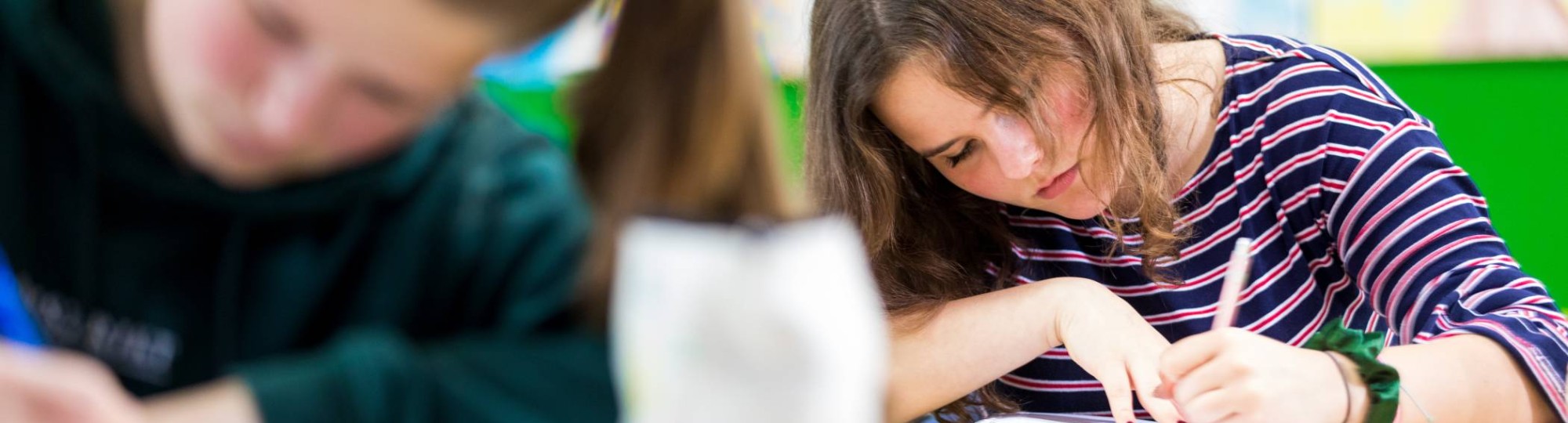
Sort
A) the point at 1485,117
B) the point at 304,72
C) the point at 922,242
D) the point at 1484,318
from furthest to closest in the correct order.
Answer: the point at 1485,117, the point at 922,242, the point at 1484,318, the point at 304,72

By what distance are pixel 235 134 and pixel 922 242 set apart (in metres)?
0.32

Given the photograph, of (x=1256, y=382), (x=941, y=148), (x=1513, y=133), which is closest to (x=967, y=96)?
(x=941, y=148)

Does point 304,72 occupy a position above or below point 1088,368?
above

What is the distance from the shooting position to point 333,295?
1.15 feet

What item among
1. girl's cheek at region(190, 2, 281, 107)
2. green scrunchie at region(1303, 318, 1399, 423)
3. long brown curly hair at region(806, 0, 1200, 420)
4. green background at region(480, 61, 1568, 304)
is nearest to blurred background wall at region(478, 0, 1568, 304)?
green background at region(480, 61, 1568, 304)

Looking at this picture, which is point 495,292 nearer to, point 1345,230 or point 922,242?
point 922,242

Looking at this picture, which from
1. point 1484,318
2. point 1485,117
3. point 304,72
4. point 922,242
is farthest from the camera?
point 1485,117

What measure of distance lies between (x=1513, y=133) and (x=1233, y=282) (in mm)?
413

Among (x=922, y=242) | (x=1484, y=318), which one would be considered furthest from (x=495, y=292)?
(x=1484, y=318)

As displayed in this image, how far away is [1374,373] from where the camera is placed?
39 centimetres

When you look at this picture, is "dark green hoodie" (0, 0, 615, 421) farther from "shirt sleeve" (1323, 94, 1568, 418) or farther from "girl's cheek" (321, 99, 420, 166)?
"shirt sleeve" (1323, 94, 1568, 418)

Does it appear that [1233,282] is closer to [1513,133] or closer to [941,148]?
[941,148]

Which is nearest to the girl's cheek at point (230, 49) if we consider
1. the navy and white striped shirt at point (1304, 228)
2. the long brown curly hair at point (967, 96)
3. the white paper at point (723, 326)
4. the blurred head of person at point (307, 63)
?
the blurred head of person at point (307, 63)

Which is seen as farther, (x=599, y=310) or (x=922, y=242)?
(x=922, y=242)
